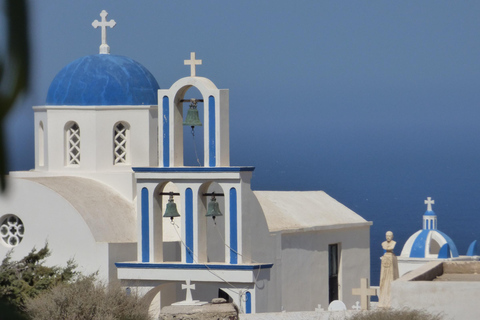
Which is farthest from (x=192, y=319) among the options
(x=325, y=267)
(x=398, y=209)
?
(x=398, y=209)

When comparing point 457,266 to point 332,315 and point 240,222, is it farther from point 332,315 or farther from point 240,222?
point 240,222

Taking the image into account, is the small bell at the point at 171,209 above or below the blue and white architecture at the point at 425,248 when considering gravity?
above

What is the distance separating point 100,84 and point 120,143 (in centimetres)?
118

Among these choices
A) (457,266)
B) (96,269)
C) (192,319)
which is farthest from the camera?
(96,269)

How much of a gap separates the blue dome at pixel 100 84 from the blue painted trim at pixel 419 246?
9.14m

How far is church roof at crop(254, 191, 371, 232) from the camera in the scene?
19422 mm

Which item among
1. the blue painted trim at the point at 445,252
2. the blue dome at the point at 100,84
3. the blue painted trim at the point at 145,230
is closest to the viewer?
the blue painted trim at the point at 145,230

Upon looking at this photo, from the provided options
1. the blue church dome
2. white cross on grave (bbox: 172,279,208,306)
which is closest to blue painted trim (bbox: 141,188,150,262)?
white cross on grave (bbox: 172,279,208,306)

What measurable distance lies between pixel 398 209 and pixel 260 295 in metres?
84.7

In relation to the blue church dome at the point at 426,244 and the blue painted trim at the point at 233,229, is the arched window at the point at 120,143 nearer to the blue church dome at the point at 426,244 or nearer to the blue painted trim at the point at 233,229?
the blue painted trim at the point at 233,229

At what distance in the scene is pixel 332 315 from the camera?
1459cm

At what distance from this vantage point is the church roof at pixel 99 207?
17.3m

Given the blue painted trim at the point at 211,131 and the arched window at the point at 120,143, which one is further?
the arched window at the point at 120,143

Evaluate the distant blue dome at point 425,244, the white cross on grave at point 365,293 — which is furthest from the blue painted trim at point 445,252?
the white cross on grave at point 365,293
